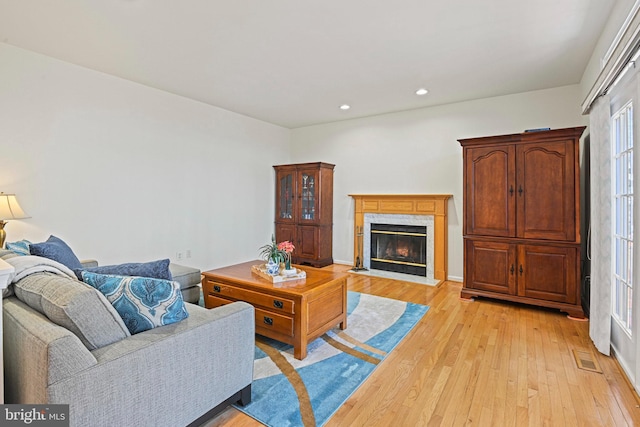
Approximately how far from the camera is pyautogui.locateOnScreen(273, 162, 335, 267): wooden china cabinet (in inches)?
228

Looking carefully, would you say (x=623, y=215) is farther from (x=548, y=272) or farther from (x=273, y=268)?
(x=273, y=268)

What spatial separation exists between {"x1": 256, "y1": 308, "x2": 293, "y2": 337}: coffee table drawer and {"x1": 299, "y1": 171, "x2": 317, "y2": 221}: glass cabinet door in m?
3.31

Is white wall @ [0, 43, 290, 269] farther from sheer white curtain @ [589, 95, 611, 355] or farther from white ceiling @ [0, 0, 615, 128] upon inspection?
sheer white curtain @ [589, 95, 611, 355]

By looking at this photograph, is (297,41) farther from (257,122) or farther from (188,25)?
(257,122)

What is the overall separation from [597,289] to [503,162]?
1.63 meters

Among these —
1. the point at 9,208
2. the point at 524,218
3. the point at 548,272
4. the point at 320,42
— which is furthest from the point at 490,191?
the point at 9,208

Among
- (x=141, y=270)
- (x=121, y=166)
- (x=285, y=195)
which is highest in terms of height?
(x=121, y=166)

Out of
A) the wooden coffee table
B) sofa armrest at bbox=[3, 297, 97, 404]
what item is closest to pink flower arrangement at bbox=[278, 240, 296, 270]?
the wooden coffee table

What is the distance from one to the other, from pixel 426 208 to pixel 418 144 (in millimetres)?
1040

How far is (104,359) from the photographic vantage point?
4.14 ft

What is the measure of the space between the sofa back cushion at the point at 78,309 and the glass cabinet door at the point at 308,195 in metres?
4.51

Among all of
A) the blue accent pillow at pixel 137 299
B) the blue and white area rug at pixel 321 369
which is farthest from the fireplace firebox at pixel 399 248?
the blue accent pillow at pixel 137 299

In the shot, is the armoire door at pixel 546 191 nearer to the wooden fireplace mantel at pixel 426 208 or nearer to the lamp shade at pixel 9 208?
the wooden fireplace mantel at pixel 426 208

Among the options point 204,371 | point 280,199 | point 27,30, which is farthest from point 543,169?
point 27,30
